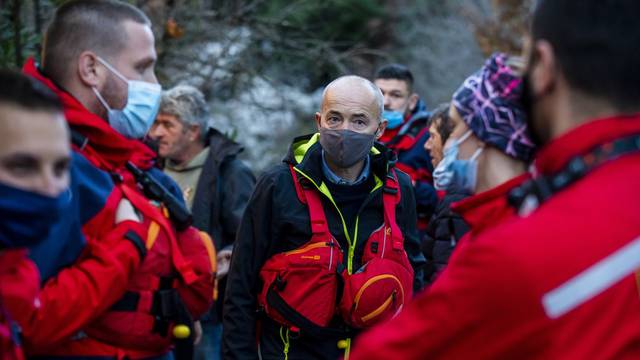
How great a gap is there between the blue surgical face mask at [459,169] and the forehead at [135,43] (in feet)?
4.52

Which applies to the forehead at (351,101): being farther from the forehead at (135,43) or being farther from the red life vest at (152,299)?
the red life vest at (152,299)

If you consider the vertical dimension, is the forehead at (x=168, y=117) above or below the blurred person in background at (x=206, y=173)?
above

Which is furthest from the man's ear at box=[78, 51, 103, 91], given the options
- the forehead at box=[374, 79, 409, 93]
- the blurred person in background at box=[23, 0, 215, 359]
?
the forehead at box=[374, 79, 409, 93]

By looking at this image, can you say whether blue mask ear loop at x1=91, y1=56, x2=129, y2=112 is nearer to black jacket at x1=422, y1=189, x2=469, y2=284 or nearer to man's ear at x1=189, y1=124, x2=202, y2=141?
black jacket at x1=422, y1=189, x2=469, y2=284

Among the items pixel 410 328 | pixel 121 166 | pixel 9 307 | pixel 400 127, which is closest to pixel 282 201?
pixel 121 166

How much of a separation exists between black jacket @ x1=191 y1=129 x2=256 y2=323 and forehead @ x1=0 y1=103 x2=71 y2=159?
4.34m

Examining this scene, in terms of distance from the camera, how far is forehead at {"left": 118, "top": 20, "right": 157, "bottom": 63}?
3984 mm

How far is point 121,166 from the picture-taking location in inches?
151

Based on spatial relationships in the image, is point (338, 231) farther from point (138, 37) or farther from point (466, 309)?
point (466, 309)

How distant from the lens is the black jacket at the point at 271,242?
4.80 metres

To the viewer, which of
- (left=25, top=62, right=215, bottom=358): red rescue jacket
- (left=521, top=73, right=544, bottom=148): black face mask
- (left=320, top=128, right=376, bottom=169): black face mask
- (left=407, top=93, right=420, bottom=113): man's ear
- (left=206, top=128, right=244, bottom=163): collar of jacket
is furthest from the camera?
(left=407, top=93, right=420, bottom=113): man's ear

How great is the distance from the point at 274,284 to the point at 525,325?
2635mm

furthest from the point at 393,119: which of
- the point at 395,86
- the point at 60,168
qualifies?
the point at 60,168

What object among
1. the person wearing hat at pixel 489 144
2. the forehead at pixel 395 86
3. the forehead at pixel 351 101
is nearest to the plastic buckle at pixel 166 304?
the person wearing hat at pixel 489 144
